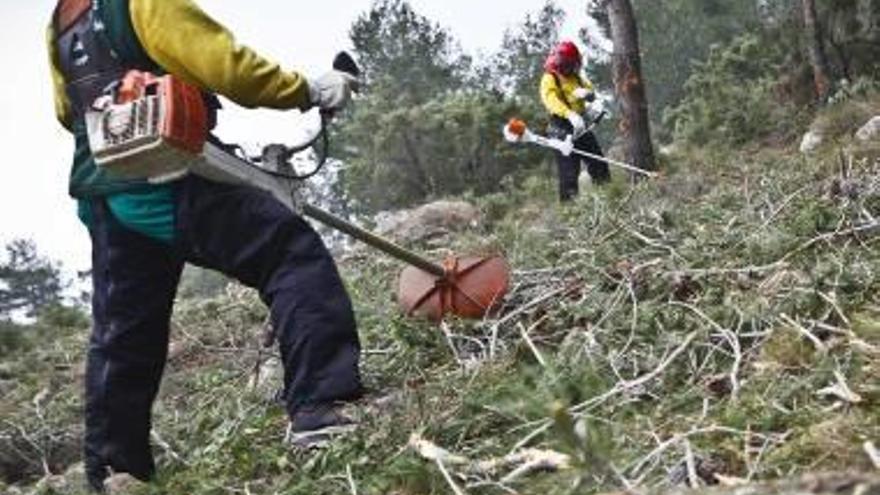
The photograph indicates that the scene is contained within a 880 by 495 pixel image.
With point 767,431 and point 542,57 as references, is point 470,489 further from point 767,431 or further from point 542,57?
point 542,57

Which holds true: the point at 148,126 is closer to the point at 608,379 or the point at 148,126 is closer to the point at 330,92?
the point at 330,92

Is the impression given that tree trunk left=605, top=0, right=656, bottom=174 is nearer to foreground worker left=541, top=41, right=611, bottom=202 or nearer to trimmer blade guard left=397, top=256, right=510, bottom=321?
foreground worker left=541, top=41, right=611, bottom=202

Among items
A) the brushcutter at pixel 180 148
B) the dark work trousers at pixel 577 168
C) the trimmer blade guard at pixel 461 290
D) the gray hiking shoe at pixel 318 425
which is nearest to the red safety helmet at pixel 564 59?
the dark work trousers at pixel 577 168

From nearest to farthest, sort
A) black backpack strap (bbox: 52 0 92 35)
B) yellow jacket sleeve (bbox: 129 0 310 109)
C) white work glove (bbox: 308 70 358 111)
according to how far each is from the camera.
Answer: yellow jacket sleeve (bbox: 129 0 310 109) < white work glove (bbox: 308 70 358 111) < black backpack strap (bbox: 52 0 92 35)

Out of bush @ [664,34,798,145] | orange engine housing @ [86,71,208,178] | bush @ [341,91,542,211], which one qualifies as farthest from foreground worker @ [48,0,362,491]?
bush @ [341,91,542,211]

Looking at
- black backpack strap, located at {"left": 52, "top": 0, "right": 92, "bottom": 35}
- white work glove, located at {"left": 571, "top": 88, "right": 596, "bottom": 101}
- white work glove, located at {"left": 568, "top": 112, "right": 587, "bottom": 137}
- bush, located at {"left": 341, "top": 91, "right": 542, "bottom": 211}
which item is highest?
black backpack strap, located at {"left": 52, "top": 0, "right": 92, "bottom": 35}

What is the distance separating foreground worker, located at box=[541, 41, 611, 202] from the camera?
10.2 metres

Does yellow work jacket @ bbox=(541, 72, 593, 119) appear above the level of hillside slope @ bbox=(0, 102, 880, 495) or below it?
above

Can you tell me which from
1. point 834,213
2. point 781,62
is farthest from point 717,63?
point 834,213

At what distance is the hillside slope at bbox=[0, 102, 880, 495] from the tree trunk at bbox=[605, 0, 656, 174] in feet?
13.6

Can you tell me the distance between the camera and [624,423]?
266 centimetres

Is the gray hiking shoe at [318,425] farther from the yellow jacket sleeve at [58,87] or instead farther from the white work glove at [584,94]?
the white work glove at [584,94]

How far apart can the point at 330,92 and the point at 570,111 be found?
7102mm

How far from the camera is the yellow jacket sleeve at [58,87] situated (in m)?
3.85
